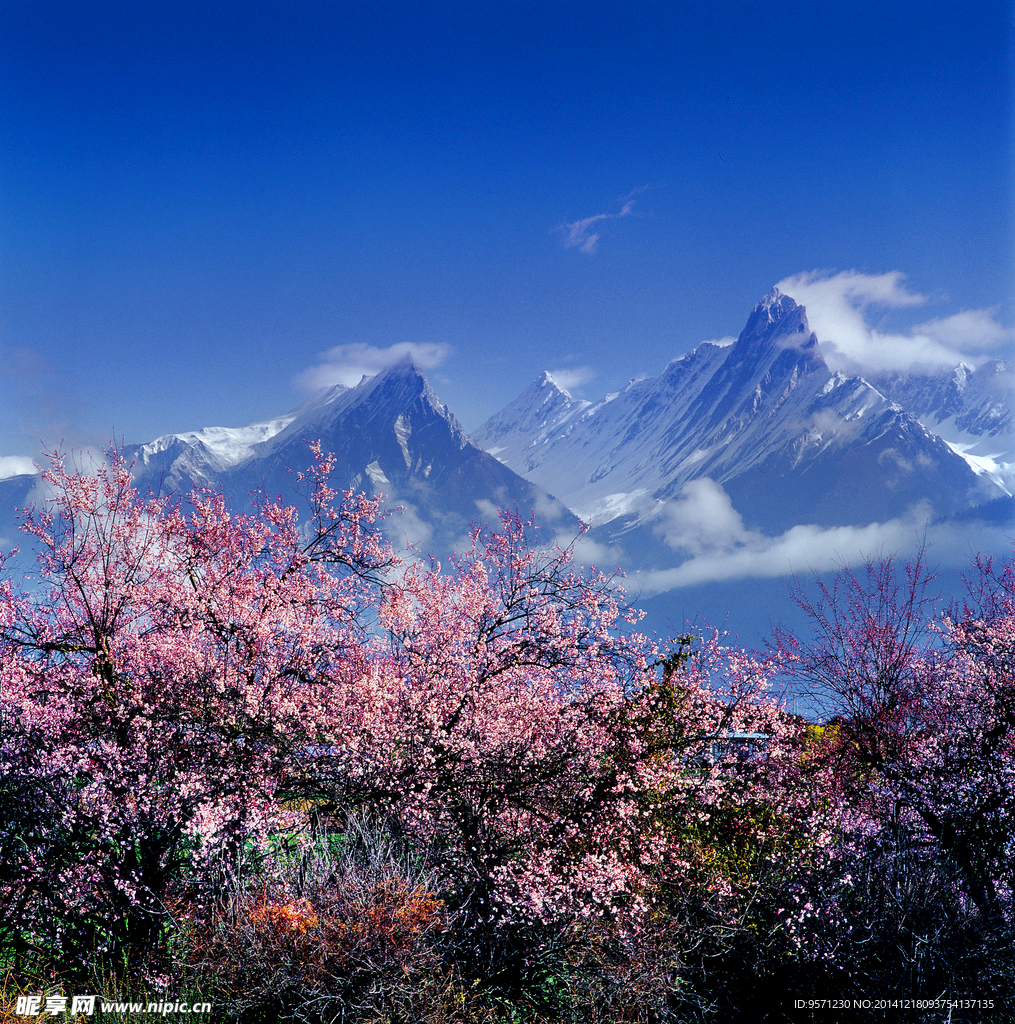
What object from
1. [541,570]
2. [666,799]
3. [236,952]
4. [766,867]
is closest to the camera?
[236,952]

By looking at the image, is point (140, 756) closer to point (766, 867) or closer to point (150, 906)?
point (150, 906)

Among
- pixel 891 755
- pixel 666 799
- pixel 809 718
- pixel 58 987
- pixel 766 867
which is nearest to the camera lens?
pixel 58 987

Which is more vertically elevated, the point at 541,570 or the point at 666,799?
the point at 541,570

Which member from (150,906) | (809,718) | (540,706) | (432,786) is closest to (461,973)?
(432,786)

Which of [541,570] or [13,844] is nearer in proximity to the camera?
[13,844]

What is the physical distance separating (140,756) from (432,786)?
5283mm

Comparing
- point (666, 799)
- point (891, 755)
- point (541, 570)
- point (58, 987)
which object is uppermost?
point (541, 570)

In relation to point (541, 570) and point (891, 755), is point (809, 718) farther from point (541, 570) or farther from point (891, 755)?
point (541, 570)

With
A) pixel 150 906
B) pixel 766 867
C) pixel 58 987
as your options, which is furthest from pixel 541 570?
pixel 58 987

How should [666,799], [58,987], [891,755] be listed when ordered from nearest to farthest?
[58,987] < [666,799] < [891,755]

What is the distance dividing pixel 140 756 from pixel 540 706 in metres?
7.43

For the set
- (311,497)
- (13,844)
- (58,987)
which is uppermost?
(311,497)

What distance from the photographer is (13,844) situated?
13961 mm

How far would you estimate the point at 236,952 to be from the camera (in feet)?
34.6
